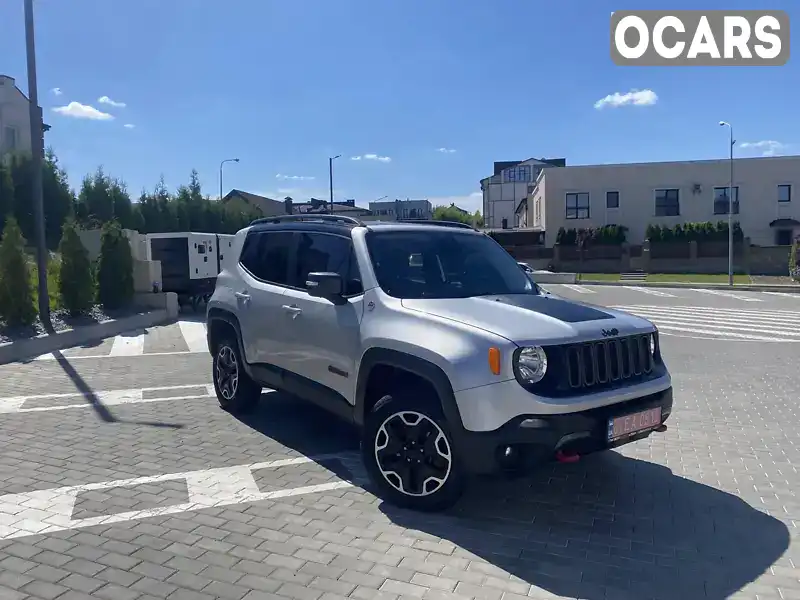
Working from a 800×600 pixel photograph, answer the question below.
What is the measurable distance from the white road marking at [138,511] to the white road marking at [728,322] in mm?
12018

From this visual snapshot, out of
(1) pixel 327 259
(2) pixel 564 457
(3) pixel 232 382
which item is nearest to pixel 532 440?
(2) pixel 564 457

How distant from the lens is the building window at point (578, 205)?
170ft

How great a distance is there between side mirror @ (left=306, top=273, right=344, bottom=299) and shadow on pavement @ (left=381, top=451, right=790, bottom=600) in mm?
1590

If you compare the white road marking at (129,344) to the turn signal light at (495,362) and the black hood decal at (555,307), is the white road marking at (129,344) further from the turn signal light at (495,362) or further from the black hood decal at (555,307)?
the turn signal light at (495,362)

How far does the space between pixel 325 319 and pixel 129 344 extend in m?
8.84

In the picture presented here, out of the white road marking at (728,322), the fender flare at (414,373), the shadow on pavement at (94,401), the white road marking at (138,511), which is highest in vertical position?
the fender flare at (414,373)

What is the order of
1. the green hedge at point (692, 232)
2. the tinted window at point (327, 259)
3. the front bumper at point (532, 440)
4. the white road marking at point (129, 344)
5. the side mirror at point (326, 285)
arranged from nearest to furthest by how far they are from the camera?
the front bumper at point (532, 440) < the side mirror at point (326, 285) < the tinted window at point (327, 259) < the white road marking at point (129, 344) < the green hedge at point (692, 232)

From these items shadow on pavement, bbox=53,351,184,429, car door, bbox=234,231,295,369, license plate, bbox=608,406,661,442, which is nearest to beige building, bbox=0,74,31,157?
shadow on pavement, bbox=53,351,184,429

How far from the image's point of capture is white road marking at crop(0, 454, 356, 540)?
439 cm

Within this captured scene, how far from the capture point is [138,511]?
4.61 metres

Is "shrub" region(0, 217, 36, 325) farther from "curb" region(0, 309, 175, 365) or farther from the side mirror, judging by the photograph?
the side mirror

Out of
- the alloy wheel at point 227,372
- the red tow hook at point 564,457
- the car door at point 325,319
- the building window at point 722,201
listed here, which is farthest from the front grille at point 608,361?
the building window at point 722,201

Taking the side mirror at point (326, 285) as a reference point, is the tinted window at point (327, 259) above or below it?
above

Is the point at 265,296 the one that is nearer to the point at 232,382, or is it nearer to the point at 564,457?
the point at 232,382
